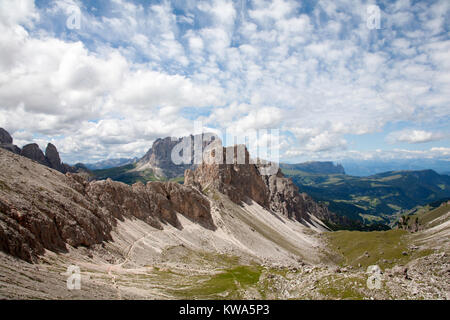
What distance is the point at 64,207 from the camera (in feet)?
216

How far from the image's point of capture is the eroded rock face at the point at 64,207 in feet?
151

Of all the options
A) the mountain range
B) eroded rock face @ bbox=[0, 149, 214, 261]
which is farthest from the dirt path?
eroded rock face @ bbox=[0, 149, 214, 261]

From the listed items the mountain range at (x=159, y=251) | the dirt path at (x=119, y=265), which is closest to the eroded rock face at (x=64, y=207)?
the mountain range at (x=159, y=251)

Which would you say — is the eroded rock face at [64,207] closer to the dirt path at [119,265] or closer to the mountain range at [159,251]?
the mountain range at [159,251]

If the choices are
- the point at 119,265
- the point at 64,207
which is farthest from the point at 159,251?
the point at 64,207

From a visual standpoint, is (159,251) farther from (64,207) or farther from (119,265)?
(64,207)

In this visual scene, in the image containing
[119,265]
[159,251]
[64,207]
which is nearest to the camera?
[119,265]
